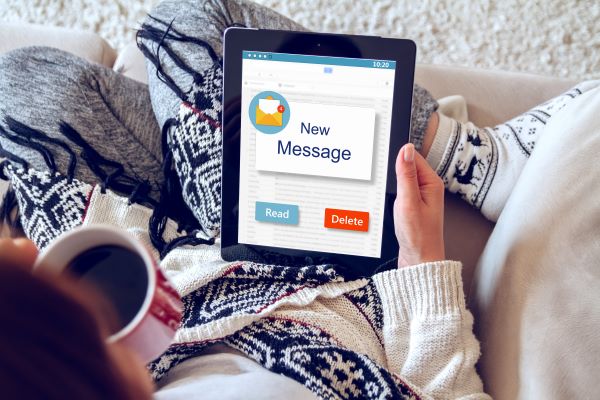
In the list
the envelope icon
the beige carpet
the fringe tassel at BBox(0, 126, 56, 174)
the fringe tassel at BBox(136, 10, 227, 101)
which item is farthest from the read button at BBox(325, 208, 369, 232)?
the beige carpet

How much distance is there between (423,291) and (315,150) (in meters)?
0.20

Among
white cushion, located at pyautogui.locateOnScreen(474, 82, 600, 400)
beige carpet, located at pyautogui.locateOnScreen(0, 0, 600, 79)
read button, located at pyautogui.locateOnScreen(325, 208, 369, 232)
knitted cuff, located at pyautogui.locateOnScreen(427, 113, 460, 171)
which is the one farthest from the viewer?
beige carpet, located at pyautogui.locateOnScreen(0, 0, 600, 79)

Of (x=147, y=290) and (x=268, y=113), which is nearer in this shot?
(x=147, y=290)

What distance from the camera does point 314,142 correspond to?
70cm

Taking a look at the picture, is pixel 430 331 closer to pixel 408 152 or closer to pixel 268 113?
pixel 408 152

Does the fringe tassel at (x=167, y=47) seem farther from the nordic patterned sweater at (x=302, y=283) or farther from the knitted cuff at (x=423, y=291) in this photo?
the knitted cuff at (x=423, y=291)

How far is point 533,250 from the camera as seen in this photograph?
67 cm

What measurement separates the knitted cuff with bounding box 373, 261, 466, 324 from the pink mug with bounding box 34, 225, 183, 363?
1.10 ft

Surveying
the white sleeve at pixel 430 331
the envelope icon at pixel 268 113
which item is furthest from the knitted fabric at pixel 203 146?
the white sleeve at pixel 430 331

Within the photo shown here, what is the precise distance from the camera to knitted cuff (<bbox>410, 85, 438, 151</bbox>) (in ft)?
2.69

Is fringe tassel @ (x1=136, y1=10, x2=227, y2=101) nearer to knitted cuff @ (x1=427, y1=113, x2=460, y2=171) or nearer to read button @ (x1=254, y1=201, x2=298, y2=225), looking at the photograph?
read button @ (x1=254, y1=201, x2=298, y2=225)

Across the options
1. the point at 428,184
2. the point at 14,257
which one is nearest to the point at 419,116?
the point at 428,184

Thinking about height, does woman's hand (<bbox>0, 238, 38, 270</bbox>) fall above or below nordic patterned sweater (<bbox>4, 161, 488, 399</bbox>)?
above

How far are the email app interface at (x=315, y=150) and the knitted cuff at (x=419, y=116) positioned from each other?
14 centimetres
